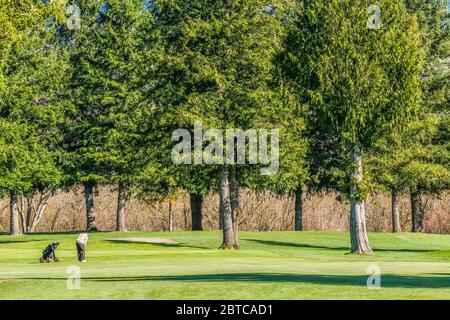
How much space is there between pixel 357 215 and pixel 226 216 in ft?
22.6

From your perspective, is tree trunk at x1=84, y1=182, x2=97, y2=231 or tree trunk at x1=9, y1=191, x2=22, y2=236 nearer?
tree trunk at x1=9, y1=191, x2=22, y2=236

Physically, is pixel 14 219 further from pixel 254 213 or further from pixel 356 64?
pixel 356 64

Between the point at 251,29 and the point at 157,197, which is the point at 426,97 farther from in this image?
the point at 251,29

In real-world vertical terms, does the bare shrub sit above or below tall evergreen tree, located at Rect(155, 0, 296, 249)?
below

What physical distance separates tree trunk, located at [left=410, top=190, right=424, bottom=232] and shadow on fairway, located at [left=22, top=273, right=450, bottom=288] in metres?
49.5

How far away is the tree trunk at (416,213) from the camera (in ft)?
247

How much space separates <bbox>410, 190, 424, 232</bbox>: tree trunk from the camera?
75338 mm

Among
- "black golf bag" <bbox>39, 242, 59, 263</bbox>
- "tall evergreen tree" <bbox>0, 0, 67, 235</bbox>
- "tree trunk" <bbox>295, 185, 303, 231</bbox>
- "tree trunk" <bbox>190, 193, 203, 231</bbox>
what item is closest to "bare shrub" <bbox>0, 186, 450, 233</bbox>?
"tree trunk" <bbox>295, 185, 303, 231</bbox>

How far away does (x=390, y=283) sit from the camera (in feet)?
70.4

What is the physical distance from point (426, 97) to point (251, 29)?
2553 centimetres

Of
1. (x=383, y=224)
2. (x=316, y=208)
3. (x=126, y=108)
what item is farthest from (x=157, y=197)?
(x=383, y=224)

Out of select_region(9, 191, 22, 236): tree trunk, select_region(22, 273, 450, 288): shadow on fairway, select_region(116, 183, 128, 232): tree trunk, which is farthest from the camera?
select_region(116, 183, 128, 232): tree trunk

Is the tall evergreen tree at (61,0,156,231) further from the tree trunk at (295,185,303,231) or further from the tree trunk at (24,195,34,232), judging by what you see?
the tree trunk at (295,185,303,231)

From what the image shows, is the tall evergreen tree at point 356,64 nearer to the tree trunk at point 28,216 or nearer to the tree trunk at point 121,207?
the tree trunk at point 121,207
